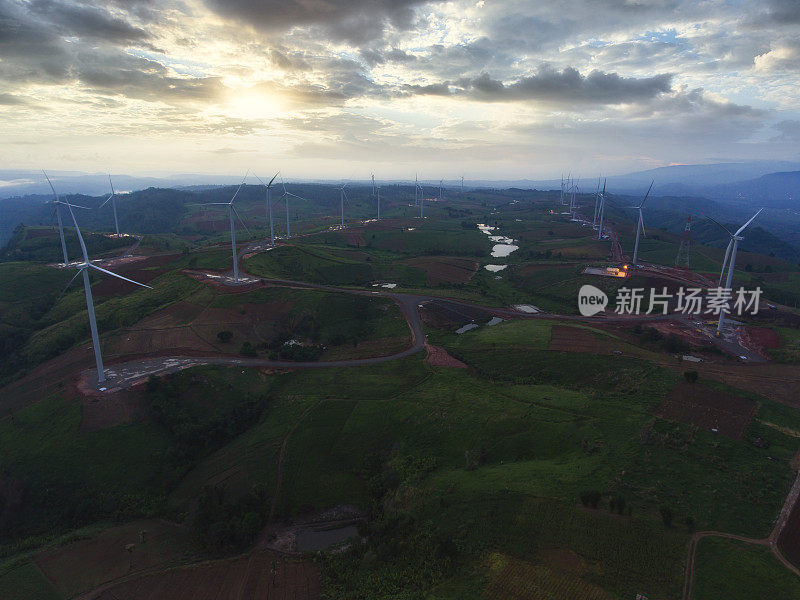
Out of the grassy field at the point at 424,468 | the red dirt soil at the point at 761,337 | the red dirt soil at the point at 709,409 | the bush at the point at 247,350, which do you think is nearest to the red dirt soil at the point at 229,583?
the grassy field at the point at 424,468

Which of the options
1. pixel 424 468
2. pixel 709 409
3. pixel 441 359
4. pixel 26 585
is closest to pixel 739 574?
pixel 709 409

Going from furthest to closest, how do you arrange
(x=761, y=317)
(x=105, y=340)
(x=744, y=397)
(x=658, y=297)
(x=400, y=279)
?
(x=400, y=279), (x=658, y=297), (x=761, y=317), (x=105, y=340), (x=744, y=397)

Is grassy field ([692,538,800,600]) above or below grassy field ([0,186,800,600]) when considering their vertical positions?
above

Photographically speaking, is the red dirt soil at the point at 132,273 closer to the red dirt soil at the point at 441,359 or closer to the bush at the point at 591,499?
the red dirt soil at the point at 441,359

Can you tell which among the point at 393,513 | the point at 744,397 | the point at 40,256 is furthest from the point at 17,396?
the point at 40,256

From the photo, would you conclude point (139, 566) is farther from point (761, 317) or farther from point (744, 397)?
point (761, 317)

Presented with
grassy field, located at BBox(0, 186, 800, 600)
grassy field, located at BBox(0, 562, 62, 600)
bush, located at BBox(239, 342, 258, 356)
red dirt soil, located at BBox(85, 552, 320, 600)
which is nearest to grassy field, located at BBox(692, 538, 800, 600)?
grassy field, located at BBox(0, 186, 800, 600)

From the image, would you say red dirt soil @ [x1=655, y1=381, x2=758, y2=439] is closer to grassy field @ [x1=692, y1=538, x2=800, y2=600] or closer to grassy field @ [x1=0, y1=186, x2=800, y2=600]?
grassy field @ [x1=0, y1=186, x2=800, y2=600]
